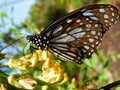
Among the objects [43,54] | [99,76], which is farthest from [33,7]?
[43,54]

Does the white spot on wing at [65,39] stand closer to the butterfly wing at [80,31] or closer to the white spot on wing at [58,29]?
the butterfly wing at [80,31]

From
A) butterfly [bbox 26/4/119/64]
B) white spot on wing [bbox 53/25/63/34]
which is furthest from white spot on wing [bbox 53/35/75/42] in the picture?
white spot on wing [bbox 53/25/63/34]

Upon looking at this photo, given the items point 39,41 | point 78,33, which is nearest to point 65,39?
point 78,33

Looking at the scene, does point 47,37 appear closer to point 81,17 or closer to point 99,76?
point 81,17

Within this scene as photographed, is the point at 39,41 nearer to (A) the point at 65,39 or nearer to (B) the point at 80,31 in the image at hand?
(A) the point at 65,39

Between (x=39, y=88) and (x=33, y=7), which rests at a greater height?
(x=33, y=7)
